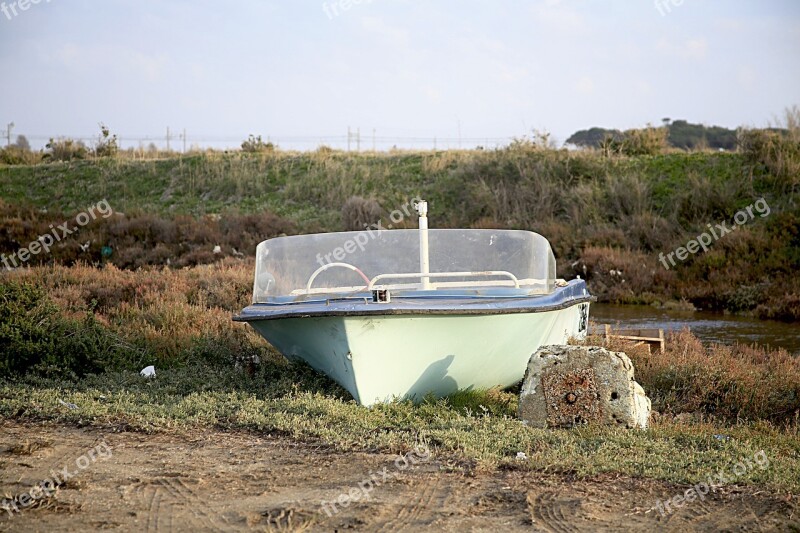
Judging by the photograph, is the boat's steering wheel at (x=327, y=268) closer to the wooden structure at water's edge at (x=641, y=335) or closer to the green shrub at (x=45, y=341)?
the green shrub at (x=45, y=341)

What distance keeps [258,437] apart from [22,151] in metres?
37.6

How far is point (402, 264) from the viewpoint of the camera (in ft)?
26.9

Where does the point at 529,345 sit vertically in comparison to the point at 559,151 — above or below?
below

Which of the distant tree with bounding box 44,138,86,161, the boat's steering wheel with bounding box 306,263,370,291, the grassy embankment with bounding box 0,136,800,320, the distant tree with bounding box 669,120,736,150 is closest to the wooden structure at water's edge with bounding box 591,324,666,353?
the boat's steering wheel with bounding box 306,263,370,291

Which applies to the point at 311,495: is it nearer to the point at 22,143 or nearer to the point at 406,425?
the point at 406,425

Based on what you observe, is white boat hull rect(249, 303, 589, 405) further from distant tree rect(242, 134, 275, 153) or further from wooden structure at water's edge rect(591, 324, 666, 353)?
distant tree rect(242, 134, 275, 153)

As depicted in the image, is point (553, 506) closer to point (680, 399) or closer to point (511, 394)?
point (511, 394)

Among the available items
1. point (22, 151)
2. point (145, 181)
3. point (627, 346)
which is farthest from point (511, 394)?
point (22, 151)

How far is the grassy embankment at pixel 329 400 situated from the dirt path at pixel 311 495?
0.95ft

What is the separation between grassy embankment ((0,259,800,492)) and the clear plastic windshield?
939mm

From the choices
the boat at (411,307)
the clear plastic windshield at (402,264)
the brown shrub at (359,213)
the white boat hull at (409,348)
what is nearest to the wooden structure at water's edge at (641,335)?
the boat at (411,307)

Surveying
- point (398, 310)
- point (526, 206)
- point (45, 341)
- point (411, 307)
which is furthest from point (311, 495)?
point (526, 206)

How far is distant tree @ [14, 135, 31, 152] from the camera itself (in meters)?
41.2

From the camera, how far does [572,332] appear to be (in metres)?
9.45
